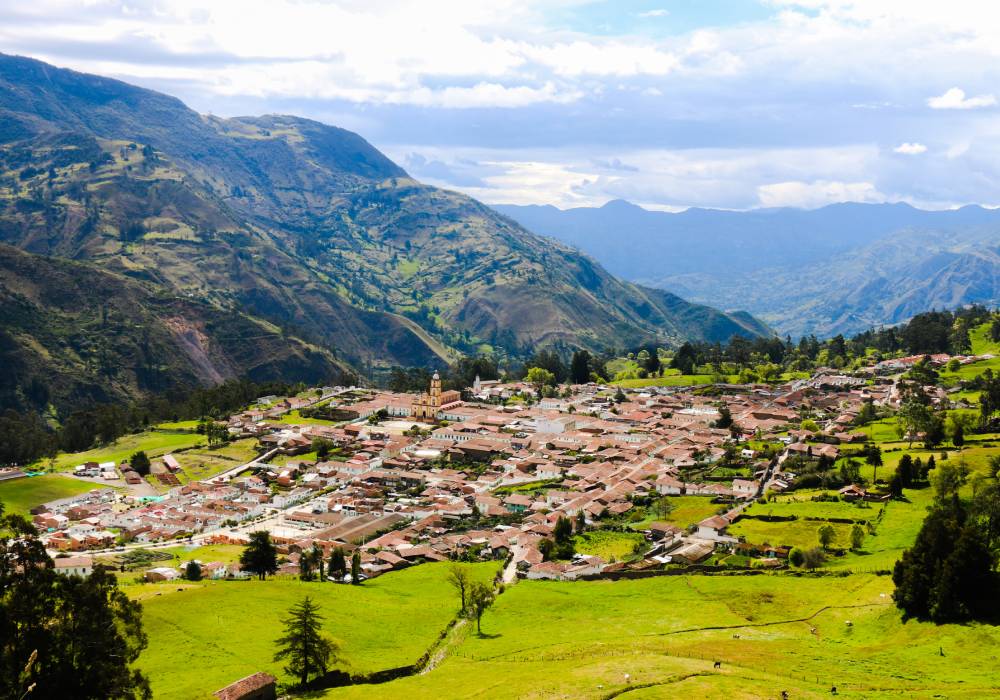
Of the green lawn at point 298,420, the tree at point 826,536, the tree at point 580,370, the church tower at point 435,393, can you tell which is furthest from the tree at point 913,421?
the green lawn at point 298,420

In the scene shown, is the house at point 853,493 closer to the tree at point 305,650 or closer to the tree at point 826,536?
the tree at point 826,536

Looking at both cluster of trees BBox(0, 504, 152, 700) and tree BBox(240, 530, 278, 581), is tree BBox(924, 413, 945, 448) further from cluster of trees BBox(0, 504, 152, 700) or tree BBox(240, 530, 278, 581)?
cluster of trees BBox(0, 504, 152, 700)

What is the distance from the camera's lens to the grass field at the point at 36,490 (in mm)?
69438

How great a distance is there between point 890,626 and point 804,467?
1305 inches

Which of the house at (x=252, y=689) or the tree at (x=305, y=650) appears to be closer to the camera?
the house at (x=252, y=689)

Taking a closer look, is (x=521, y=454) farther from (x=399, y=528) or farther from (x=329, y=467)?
(x=399, y=528)

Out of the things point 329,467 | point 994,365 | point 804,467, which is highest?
point 994,365

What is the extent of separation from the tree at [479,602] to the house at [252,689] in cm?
1035

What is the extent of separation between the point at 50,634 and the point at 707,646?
2214cm

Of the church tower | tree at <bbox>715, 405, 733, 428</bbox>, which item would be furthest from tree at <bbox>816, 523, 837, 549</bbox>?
the church tower

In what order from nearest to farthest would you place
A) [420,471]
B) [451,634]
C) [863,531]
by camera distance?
[451,634]
[863,531]
[420,471]

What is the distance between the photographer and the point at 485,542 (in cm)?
5447

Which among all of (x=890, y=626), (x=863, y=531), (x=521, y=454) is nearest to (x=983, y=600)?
(x=890, y=626)

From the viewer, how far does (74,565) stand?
49562 mm
